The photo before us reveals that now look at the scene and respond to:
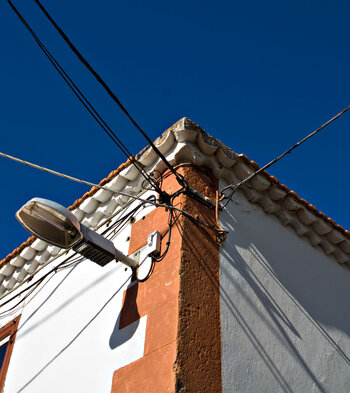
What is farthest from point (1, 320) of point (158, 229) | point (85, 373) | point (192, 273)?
point (192, 273)

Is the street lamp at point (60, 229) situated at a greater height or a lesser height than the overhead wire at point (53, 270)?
lesser

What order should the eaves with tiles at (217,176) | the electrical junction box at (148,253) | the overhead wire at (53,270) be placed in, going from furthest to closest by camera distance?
the overhead wire at (53,270) → the eaves with tiles at (217,176) → the electrical junction box at (148,253)

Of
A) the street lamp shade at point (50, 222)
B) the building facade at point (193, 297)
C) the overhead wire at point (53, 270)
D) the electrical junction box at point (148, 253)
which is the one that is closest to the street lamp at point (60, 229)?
the street lamp shade at point (50, 222)

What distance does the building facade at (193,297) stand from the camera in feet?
11.9

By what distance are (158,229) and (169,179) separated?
21.7 inches

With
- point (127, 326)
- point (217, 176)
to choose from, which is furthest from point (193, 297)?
point (217, 176)

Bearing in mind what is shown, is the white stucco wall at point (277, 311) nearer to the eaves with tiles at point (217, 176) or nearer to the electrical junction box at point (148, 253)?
the eaves with tiles at point (217, 176)

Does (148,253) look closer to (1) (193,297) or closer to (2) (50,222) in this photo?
(1) (193,297)

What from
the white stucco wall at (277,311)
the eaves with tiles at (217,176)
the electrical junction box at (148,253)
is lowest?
the white stucco wall at (277,311)

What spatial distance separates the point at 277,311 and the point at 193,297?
39.6 inches

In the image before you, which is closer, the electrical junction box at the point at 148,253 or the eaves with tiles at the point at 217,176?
the electrical junction box at the point at 148,253

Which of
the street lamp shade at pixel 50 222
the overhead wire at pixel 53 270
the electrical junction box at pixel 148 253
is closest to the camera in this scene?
the street lamp shade at pixel 50 222

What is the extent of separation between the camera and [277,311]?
434 cm

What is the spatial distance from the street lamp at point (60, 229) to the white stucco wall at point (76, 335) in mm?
429
